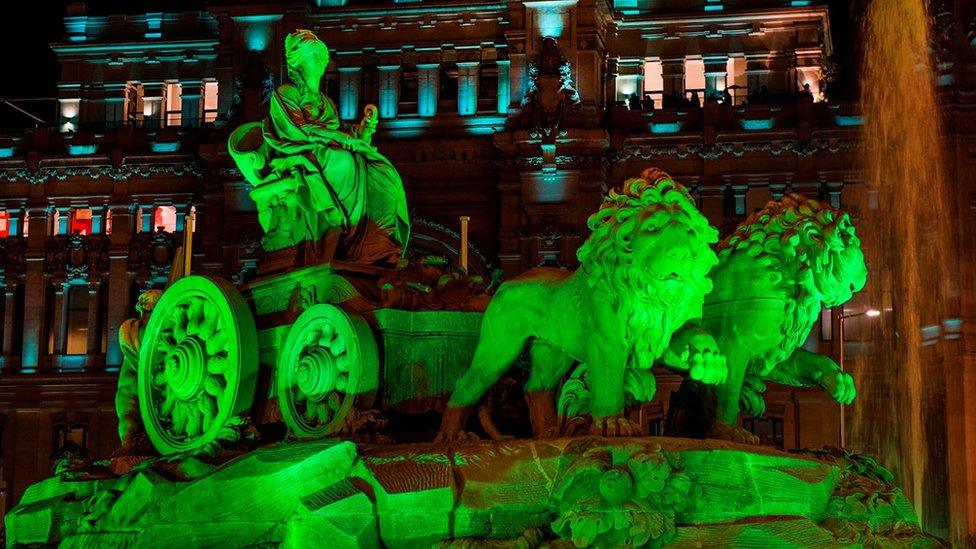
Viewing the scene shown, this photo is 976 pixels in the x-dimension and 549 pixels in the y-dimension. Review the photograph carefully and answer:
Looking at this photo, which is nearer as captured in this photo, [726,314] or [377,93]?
[726,314]

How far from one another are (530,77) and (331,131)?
38.1m

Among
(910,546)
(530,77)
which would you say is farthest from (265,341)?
(530,77)

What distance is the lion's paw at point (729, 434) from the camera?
53.0ft

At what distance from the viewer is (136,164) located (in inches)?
2370

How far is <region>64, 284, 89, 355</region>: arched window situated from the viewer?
201 ft

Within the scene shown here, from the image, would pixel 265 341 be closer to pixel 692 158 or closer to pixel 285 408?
pixel 285 408

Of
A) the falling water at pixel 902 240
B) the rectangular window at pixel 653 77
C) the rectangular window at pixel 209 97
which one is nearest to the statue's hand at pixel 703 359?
the falling water at pixel 902 240

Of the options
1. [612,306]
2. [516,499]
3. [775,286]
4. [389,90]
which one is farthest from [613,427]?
[389,90]

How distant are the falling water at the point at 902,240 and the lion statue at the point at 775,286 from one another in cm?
3413

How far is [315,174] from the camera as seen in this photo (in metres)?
17.4

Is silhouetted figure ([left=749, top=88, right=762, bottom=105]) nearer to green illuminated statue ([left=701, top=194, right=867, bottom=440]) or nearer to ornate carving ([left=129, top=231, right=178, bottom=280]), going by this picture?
ornate carving ([left=129, top=231, right=178, bottom=280])

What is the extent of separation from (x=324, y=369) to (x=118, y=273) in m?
45.9

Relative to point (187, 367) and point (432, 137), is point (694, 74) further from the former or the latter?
point (187, 367)

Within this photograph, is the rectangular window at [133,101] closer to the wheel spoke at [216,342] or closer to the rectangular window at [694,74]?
the rectangular window at [694,74]
